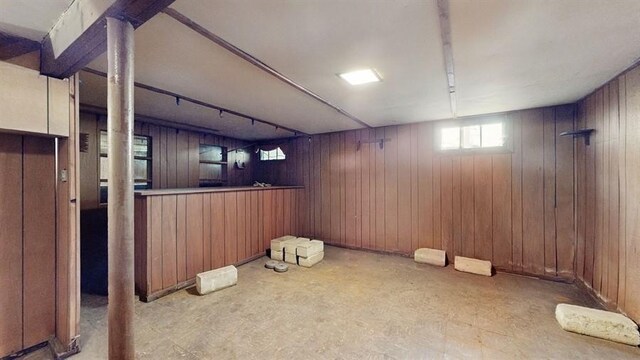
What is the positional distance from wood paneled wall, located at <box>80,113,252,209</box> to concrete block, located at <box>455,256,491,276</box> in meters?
4.74

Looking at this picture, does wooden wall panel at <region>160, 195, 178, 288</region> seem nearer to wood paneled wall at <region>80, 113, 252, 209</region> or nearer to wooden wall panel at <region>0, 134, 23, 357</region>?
wooden wall panel at <region>0, 134, 23, 357</region>

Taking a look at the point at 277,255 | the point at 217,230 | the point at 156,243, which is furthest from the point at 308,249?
the point at 156,243

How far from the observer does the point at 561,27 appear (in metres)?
1.52

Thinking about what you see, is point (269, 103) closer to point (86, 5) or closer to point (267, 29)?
point (267, 29)

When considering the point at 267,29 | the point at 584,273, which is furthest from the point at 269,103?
the point at 584,273

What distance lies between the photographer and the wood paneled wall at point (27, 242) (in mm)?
1787

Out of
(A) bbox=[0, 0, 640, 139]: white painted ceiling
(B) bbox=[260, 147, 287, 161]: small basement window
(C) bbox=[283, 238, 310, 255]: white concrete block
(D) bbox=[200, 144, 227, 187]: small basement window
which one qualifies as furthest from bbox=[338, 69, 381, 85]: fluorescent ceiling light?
(D) bbox=[200, 144, 227, 187]: small basement window

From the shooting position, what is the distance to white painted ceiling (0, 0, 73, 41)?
4.33ft

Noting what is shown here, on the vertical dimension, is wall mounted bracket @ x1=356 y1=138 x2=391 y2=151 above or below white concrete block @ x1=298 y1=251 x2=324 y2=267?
above

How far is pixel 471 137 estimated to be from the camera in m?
3.82

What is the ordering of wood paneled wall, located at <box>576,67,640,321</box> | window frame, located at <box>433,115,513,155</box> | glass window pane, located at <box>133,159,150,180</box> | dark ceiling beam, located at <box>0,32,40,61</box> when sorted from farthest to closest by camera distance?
glass window pane, located at <box>133,159,150,180</box>
window frame, located at <box>433,115,513,155</box>
wood paneled wall, located at <box>576,67,640,321</box>
dark ceiling beam, located at <box>0,32,40,61</box>

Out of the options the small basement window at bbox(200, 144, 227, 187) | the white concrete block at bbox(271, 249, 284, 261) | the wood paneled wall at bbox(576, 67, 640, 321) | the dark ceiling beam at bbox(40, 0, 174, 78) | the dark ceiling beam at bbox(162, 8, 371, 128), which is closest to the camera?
the dark ceiling beam at bbox(40, 0, 174, 78)

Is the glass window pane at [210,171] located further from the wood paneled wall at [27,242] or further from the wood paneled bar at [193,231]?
the wood paneled wall at [27,242]

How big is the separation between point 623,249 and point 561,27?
2.15 m
